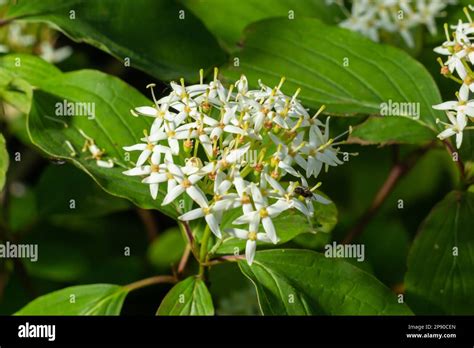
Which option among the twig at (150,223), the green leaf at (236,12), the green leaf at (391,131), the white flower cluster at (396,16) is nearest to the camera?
the green leaf at (391,131)

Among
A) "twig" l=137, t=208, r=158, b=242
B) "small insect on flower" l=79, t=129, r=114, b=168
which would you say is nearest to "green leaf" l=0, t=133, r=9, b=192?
"small insect on flower" l=79, t=129, r=114, b=168

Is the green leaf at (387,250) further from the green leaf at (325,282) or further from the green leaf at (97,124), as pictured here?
the green leaf at (97,124)

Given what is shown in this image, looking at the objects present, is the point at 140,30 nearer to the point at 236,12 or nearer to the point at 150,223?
the point at 236,12

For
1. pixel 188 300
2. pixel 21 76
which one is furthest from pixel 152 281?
pixel 21 76

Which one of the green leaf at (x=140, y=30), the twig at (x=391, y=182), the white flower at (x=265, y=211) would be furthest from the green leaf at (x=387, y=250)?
the white flower at (x=265, y=211)

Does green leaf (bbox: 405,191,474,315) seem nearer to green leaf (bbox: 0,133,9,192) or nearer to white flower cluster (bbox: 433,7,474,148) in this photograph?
white flower cluster (bbox: 433,7,474,148)
